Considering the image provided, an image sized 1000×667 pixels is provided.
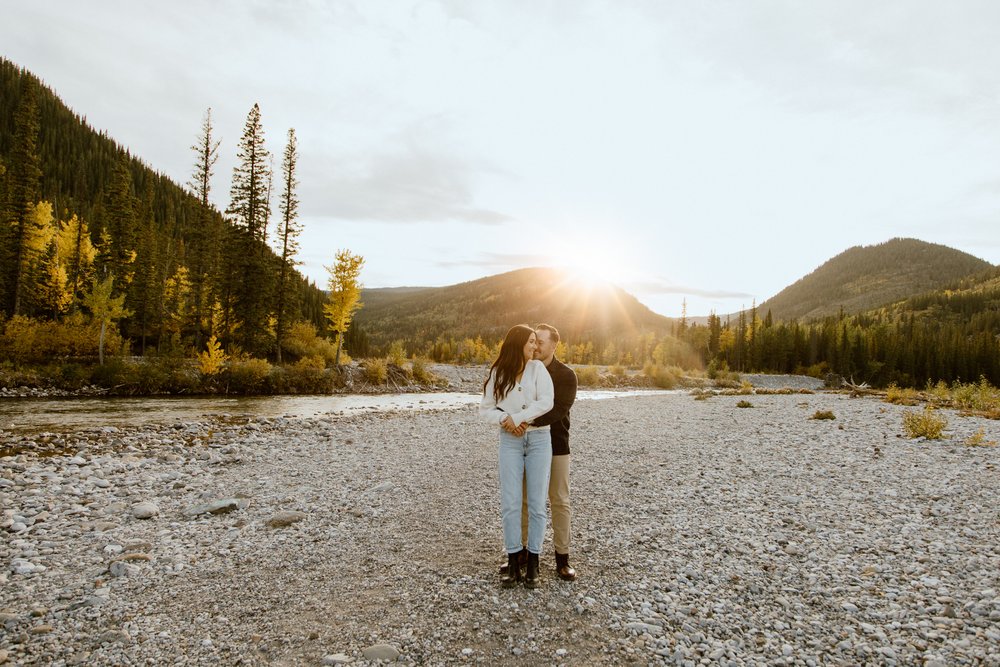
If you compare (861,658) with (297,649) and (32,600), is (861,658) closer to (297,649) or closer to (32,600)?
(297,649)

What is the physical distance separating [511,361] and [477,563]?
2.45 m

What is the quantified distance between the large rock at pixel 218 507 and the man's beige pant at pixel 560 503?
4961 mm

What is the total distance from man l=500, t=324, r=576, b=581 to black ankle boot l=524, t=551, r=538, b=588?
18 cm

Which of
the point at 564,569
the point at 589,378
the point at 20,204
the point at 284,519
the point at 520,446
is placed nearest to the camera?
the point at 520,446

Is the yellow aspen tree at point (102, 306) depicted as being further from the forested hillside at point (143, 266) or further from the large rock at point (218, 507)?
the large rock at point (218, 507)

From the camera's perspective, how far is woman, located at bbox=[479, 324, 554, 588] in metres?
5.05

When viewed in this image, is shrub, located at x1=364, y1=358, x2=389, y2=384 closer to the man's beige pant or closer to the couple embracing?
the man's beige pant

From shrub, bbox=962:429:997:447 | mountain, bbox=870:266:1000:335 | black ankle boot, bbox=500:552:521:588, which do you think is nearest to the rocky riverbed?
black ankle boot, bbox=500:552:521:588

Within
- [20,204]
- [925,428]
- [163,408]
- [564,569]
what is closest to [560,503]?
[564,569]

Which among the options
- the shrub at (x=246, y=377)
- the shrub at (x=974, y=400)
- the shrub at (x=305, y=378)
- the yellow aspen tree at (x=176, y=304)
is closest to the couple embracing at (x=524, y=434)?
the shrub at (x=974, y=400)

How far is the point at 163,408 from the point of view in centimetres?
2145

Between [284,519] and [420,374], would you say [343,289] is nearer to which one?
[420,374]

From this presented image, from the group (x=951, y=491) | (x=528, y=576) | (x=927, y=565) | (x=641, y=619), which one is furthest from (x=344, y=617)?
(x=951, y=491)

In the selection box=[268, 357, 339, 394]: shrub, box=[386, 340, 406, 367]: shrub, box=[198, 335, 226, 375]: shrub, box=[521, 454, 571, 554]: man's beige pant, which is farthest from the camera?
box=[386, 340, 406, 367]: shrub
